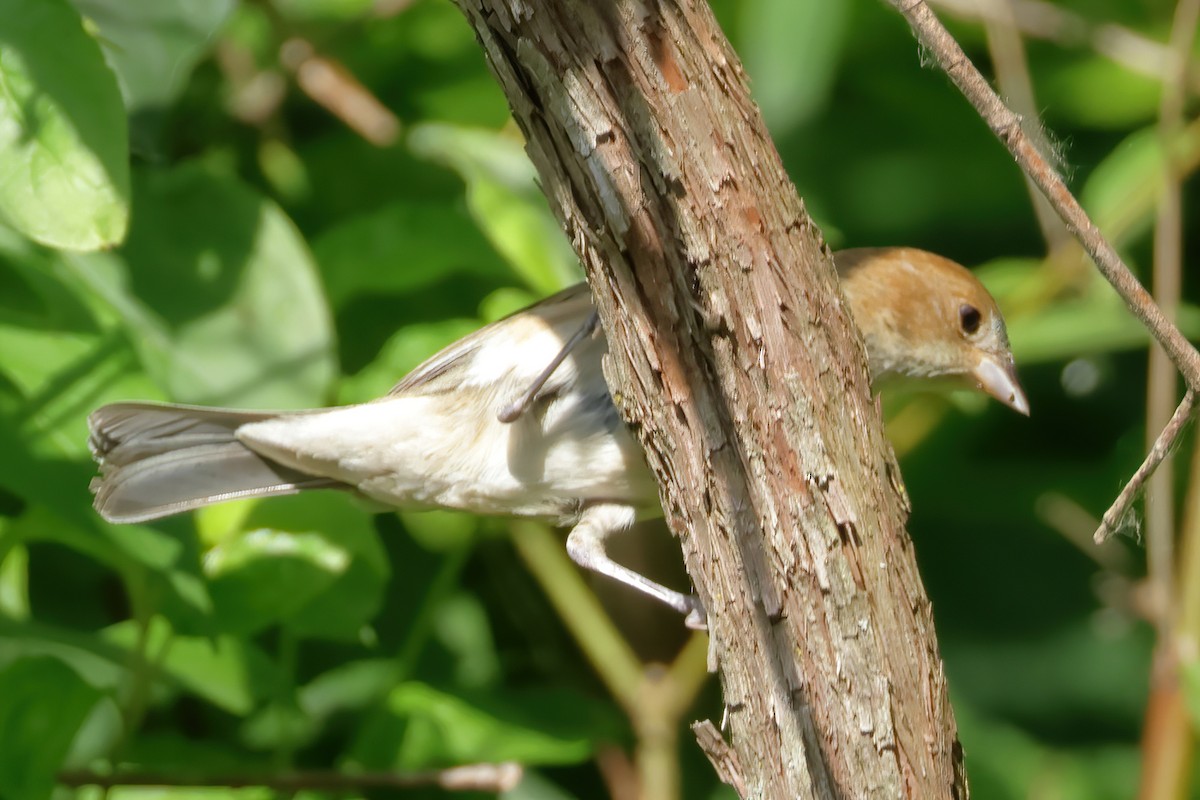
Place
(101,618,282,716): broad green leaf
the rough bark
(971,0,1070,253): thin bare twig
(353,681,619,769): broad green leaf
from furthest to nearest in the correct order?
1. (971,0,1070,253): thin bare twig
2. (353,681,619,769): broad green leaf
3. (101,618,282,716): broad green leaf
4. the rough bark

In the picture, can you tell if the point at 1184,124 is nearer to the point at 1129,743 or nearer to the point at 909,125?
the point at 909,125

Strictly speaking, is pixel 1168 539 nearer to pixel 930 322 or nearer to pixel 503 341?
pixel 930 322

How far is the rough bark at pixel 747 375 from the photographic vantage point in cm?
145

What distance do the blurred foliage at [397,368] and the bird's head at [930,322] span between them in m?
0.08

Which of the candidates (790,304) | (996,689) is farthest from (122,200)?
→ (996,689)

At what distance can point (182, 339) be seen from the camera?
242cm

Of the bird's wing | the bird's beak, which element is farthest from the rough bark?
the bird's beak

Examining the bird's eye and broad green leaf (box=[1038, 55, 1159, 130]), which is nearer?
the bird's eye

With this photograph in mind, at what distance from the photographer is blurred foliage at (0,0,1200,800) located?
212 cm

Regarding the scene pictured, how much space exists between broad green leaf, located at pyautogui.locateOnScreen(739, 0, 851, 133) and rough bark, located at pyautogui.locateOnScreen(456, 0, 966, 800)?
1248 millimetres

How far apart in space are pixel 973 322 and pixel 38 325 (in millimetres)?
1760

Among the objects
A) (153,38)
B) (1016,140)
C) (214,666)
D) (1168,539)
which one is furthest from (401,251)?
(1168,539)

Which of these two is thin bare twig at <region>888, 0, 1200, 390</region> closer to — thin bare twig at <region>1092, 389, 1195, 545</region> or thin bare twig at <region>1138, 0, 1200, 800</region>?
thin bare twig at <region>1092, 389, 1195, 545</region>

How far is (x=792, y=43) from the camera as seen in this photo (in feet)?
8.77
